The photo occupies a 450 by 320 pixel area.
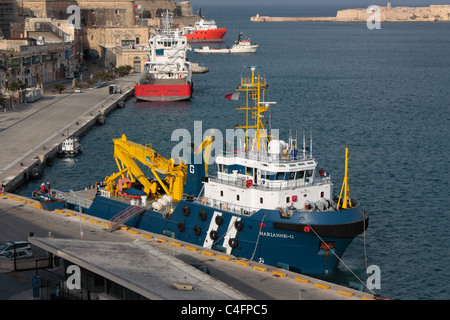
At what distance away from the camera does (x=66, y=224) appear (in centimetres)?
3747

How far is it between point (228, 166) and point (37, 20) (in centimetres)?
10573

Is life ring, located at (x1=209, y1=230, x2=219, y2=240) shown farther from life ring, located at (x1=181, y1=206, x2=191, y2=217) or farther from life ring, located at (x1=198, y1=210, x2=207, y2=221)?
life ring, located at (x1=181, y1=206, x2=191, y2=217)

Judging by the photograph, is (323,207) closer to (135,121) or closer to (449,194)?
(449,194)

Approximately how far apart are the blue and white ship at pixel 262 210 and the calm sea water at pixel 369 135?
2.39m

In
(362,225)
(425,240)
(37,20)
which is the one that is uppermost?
(37,20)

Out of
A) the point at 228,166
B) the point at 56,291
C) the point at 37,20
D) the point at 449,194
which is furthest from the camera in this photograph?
the point at 37,20

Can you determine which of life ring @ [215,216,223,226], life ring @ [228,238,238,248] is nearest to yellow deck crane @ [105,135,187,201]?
life ring @ [215,216,223,226]

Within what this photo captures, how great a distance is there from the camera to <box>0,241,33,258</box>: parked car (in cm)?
3078

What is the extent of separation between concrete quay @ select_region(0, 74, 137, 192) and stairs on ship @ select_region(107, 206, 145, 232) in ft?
43.2

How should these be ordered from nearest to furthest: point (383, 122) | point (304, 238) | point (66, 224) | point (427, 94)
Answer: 1. point (304, 238)
2. point (66, 224)
3. point (383, 122)
4. point (427, 94)

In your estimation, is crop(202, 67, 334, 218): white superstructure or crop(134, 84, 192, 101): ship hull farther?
crop(134, 84, 192, 101): ship hull

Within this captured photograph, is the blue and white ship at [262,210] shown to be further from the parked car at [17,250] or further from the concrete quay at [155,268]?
the parked car at [17,250]

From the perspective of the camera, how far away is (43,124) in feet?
227

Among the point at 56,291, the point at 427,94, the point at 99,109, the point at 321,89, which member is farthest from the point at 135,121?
the point at 56,291
